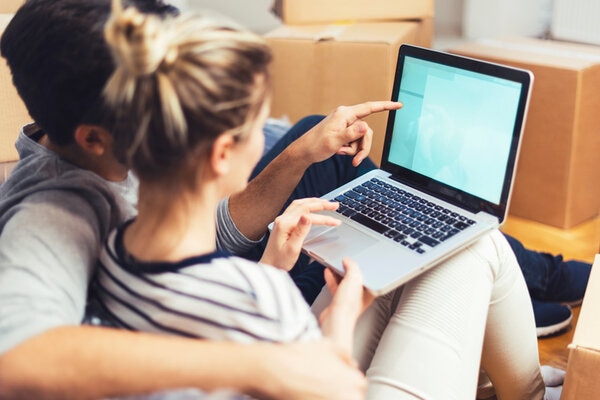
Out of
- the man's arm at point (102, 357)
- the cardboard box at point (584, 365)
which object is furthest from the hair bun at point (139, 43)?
the cardboard box at point (584, 365)

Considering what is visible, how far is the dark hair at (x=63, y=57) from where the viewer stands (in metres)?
0.75

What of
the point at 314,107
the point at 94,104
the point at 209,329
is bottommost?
the point at 314,107

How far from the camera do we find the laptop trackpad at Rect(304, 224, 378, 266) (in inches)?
39.3

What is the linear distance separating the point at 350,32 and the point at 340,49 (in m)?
0.07

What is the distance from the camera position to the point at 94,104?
762 millimetres

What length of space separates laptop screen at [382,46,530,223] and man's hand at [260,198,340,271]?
8.9 inches

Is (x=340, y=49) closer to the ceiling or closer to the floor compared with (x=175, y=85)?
closer to the floor

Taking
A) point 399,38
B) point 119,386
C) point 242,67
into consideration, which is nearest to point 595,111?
point 399,38

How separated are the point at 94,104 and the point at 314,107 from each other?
3.90 ft

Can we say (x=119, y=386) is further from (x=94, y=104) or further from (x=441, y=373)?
(x=441, y=373)

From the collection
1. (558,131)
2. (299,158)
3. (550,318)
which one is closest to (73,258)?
(299,158)

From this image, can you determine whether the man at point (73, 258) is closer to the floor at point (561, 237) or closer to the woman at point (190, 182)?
the woman at point (190, 182)

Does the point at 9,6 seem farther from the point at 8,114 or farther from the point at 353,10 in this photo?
the point at 353,10

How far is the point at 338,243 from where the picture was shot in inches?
40.6
